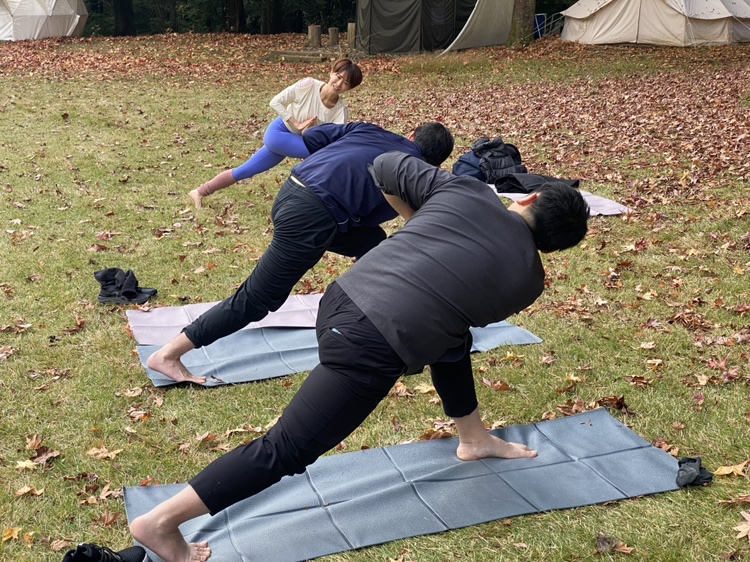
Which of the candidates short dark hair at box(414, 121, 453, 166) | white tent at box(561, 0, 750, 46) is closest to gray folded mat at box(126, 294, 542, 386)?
short dark hair at box(414, 121, 453, 166)

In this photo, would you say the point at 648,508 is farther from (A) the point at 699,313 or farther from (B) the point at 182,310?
(B) the point at 182,310

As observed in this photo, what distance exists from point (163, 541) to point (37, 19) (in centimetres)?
2753

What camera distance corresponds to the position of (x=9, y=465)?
156 inches

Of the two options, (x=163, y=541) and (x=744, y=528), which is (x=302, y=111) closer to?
(x=163, y=541)

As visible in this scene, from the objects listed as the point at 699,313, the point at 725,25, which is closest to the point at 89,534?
the point at 699,313

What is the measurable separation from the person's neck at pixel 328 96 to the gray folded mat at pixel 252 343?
1.61 m

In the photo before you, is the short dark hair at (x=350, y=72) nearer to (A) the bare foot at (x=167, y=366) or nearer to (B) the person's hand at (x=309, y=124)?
(B) the person's hand at (x=309, y=124)

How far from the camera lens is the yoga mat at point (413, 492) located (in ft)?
11.1

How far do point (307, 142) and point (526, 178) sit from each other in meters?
5.00

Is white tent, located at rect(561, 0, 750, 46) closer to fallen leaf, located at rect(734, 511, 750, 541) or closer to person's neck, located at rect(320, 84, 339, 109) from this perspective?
person's neck, located at rect(320, 84, 339, 109)

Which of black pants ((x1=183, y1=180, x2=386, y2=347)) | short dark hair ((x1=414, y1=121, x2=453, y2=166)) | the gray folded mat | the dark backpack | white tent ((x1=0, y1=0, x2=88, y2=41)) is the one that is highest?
white tent ((x1=0, y1=0, x2=88, y2=41))

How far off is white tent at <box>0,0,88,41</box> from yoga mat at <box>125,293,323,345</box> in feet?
78.7

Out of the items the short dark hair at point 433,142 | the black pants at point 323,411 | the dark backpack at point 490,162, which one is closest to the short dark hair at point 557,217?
the black pants at point 323,411

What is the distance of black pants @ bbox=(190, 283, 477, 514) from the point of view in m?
2.85
